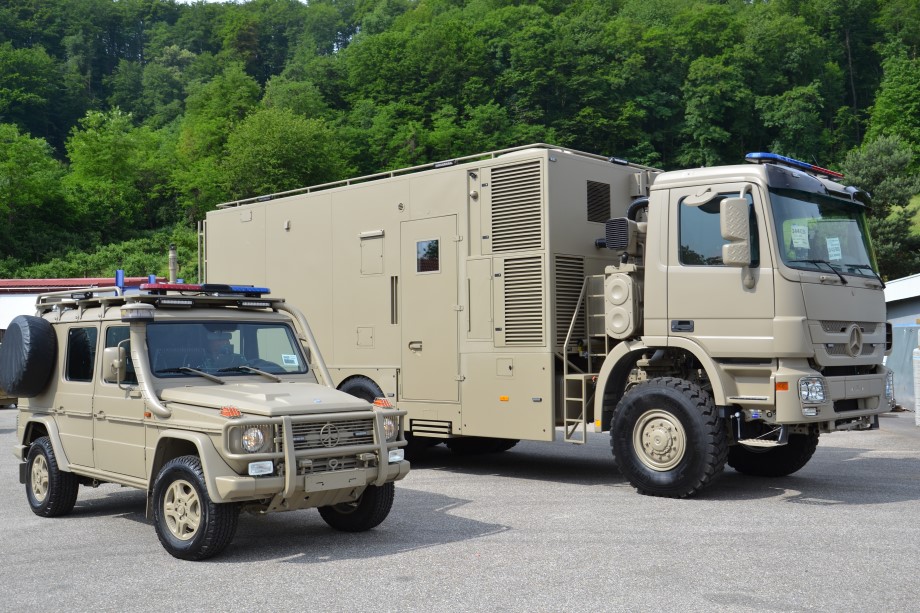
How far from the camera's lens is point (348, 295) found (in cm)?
1308

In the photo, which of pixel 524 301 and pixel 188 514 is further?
pixel 524 301

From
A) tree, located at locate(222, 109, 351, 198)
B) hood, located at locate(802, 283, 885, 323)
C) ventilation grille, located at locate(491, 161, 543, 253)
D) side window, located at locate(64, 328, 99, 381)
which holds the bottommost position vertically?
side window, located at locate(64, 328, 99, 381)

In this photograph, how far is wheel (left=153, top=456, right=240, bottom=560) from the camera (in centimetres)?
680

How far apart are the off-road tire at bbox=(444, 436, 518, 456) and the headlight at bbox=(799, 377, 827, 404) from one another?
537 centimetres

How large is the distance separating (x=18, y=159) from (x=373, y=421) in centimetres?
6727

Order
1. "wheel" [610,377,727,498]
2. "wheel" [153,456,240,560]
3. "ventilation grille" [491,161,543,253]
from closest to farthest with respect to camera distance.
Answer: "wheel" [153,456,240,560] → "wheel" [610,377,727,498] → "ventilation grille" [491,161,543,253]

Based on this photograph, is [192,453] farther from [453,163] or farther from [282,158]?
[282,158]

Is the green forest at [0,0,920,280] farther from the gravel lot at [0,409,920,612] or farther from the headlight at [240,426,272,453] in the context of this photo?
the headlight at [240,426,272,453]

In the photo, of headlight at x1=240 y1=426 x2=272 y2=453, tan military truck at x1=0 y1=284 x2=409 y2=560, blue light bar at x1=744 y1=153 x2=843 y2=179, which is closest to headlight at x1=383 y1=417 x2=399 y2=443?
tan military truck at x1=0 y1=284 x2=409 y2=560

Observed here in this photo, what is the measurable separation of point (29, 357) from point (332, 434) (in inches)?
143

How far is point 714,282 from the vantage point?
9.54 meters

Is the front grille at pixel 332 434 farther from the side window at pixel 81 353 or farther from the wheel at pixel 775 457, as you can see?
the wheel at pixel 775 457

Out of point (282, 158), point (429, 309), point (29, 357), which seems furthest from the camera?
point (282, 158)

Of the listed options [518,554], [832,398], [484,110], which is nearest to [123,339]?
[518,554]
